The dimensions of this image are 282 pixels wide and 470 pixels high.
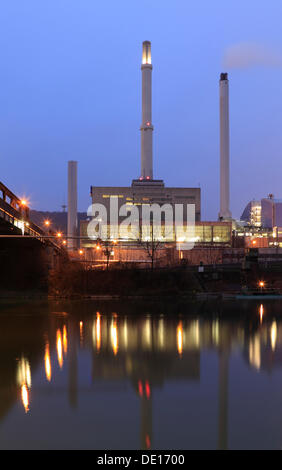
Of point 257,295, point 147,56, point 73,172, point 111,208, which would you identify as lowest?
point 257,295

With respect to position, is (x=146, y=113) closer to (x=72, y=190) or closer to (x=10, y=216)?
(x=72, y=190)

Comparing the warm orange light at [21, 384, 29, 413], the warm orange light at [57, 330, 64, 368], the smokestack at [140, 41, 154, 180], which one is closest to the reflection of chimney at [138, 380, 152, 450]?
the warm orange light at [21, 384, 29, 413]

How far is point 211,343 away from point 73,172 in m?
87.2

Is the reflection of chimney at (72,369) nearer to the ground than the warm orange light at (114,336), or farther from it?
farther from it

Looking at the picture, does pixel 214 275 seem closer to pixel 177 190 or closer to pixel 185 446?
pixel 185 446

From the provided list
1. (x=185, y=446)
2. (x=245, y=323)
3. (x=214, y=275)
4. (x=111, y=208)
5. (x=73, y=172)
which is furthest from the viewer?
(x=111, y=208)

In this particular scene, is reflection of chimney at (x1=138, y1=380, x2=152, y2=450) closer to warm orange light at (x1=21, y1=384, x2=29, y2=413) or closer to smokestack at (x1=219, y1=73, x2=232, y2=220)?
warm orange light at (x1=21, y1=384, x2=29, y2=413)

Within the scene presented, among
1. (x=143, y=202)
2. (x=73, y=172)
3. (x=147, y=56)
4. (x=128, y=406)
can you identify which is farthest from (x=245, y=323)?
(x=147, y=56)

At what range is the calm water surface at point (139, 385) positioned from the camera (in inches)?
352

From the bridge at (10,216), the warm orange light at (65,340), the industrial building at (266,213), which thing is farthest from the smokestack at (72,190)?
the warm orange light at (65,340)

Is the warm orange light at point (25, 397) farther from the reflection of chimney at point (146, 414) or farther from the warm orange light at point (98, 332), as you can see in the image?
the warm orange light at point (98, 332)

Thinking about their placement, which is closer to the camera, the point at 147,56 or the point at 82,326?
the point at 82,326

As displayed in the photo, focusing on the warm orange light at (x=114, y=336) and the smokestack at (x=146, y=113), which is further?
the smokestack at (x=146, y=113)

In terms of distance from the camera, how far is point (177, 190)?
385 feet
